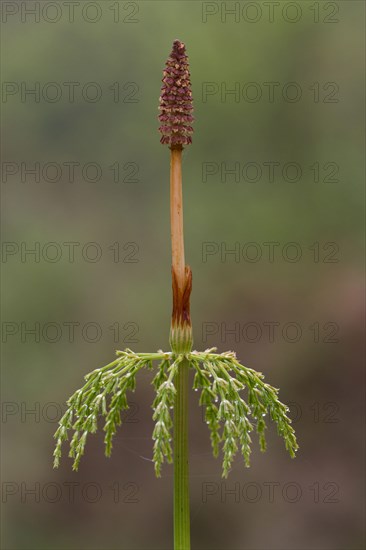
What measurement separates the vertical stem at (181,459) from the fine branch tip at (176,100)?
0.38 meters

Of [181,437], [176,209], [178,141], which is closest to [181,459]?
[181,437]

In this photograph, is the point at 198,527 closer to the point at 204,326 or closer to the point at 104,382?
the point at 204,326

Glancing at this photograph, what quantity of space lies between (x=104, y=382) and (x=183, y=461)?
7.4 inches

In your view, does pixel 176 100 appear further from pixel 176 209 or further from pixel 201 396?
pixel 201 396

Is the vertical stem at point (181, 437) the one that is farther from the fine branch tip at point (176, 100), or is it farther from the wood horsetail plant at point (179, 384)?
the fine branch tip at point (176, 100)

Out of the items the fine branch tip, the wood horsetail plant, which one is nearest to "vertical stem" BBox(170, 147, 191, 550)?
the wood horsetail plant

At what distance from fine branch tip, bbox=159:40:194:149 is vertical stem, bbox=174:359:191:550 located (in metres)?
0.38

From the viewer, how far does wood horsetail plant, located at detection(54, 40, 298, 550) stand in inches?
53.1

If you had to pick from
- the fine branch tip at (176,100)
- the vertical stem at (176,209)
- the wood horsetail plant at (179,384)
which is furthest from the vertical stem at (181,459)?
the fine branch tip at (176,100)

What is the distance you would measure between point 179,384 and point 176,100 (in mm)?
471

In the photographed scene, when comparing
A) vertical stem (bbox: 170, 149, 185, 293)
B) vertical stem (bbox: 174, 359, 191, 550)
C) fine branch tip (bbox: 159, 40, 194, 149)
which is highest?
fine branch tip (bbox: 159, 40, 194, 149)

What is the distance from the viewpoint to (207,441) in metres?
5.42

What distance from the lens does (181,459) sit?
4.75 feet

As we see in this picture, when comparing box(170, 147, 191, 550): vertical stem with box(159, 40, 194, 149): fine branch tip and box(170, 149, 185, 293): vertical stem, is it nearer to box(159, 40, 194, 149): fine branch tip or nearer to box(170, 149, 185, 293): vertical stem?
box(170, 149, 185, 293): vertical stem
